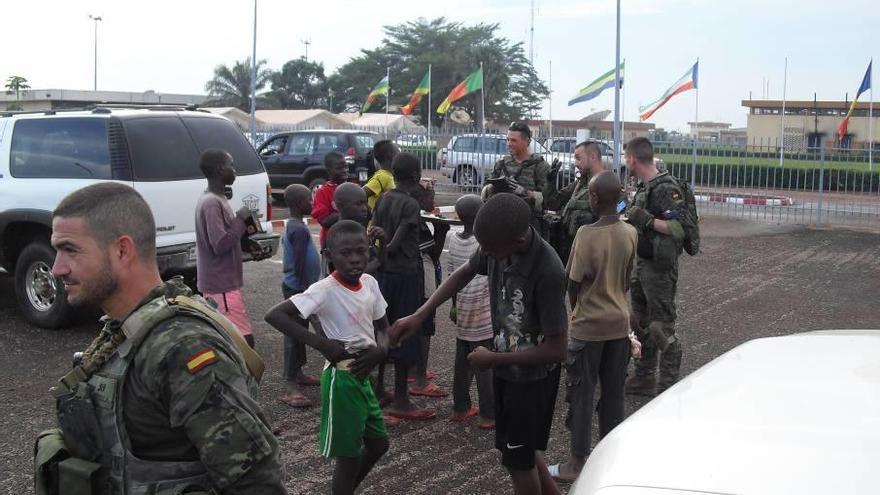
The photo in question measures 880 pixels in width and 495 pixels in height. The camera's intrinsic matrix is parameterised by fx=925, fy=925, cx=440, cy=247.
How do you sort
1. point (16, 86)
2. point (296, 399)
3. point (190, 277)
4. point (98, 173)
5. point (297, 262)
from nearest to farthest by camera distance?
point (296, 399), point (297, 262), point (98, 173), point (190, 277), point (16, 86)

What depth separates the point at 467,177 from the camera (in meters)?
21.6

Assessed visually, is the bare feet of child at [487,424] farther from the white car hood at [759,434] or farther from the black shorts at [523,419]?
the white car hood at [759,434]

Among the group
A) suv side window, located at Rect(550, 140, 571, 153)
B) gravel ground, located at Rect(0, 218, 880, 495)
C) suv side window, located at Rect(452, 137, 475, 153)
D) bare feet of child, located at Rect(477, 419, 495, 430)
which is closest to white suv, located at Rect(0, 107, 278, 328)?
gravel ground, located at Rect(0, 218, 880, 495)

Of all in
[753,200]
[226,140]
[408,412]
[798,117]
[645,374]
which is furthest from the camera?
[798,117]

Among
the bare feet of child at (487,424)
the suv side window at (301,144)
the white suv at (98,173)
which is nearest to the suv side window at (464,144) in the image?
the suv side window at (301,144)

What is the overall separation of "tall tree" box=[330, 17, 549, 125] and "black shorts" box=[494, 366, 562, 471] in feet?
194

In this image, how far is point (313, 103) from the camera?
247 ft

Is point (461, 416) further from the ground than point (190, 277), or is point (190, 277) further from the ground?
point (190, 277)

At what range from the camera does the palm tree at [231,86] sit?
216ft

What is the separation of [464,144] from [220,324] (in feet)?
63.5

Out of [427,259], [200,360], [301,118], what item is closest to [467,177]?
[427,259]

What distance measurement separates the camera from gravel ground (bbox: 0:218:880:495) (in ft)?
17.0

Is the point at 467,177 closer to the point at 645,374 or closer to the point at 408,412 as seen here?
the point at 645,374

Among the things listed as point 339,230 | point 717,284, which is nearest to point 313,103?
point 717,284
